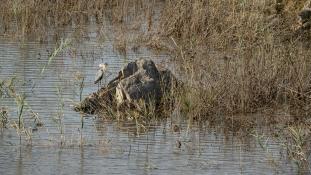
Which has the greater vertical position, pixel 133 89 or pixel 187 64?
pixel 187 64

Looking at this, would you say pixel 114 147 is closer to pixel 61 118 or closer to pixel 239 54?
pixel 61 118

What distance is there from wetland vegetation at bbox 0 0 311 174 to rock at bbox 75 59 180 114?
169 mm

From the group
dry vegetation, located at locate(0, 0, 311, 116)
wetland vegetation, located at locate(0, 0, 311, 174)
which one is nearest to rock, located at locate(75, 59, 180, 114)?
wetland vegetation, located at locate(0, 0, 311, 174)

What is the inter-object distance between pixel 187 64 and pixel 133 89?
93 cm

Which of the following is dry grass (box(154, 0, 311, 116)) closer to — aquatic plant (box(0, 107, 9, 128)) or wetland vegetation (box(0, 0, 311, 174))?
wetland vegetation (box(0, 0, 311, 174))

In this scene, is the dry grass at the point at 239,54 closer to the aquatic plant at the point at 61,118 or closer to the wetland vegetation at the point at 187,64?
the wetland vegetation at the point at 187,64

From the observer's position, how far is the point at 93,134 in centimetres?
925

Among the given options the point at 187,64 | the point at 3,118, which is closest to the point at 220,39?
the point at 187,64

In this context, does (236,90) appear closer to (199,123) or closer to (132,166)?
(199,123)

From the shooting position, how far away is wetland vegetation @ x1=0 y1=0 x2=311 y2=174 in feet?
31.0

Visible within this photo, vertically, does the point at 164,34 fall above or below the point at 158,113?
above

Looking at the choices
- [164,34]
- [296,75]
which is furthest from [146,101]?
[164,34]

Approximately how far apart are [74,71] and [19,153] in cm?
362

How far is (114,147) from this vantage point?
8797mm
